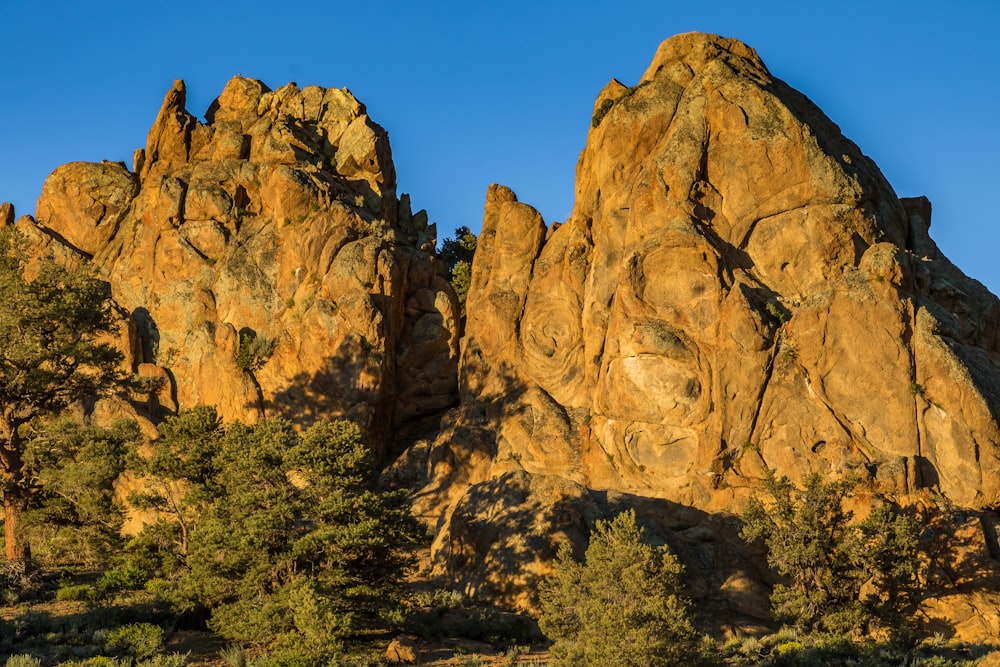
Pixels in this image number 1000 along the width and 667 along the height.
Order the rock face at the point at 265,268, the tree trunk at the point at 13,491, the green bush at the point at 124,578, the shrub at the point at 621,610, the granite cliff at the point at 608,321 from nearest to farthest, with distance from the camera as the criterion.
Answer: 1. the shrub at the point at 621,610
2. the green bush at the point at 124,578
3. the tree trunk at the point at 13,491
4. the granite cliff at the point at 608,321
5. the rock face at the point at 265,268

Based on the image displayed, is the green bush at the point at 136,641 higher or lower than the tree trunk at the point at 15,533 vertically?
lower

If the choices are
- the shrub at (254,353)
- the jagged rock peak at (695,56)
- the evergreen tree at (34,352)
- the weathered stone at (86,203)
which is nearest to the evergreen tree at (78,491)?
the evergreen tree at (34,352)

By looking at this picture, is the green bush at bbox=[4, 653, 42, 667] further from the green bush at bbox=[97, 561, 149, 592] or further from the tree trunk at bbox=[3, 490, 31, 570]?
the tree trunk at bbox=[3, 490, 31, 570]

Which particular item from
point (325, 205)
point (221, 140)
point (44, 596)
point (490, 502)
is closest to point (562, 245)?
point (325, 205)

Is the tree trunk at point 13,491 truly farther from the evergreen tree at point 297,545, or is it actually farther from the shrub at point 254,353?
the shrub at point 254,353

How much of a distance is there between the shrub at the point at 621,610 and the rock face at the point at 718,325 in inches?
371

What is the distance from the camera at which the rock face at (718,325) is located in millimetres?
44938

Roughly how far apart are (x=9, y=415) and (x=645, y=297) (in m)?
28.6

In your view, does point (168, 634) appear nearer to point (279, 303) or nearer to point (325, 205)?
point (279, 303)

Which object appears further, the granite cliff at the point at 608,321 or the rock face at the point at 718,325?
the rock face at the point at 718,325

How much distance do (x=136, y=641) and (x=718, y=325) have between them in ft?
95.4

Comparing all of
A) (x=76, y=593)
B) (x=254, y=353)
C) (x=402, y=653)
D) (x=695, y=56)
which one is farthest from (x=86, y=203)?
(x=402, y=653)

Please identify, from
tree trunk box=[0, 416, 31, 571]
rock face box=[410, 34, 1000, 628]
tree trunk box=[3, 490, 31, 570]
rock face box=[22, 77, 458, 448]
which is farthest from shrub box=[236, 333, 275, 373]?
tree trunk box=[3, 490, 31, 570]

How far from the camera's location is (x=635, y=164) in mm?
56219
